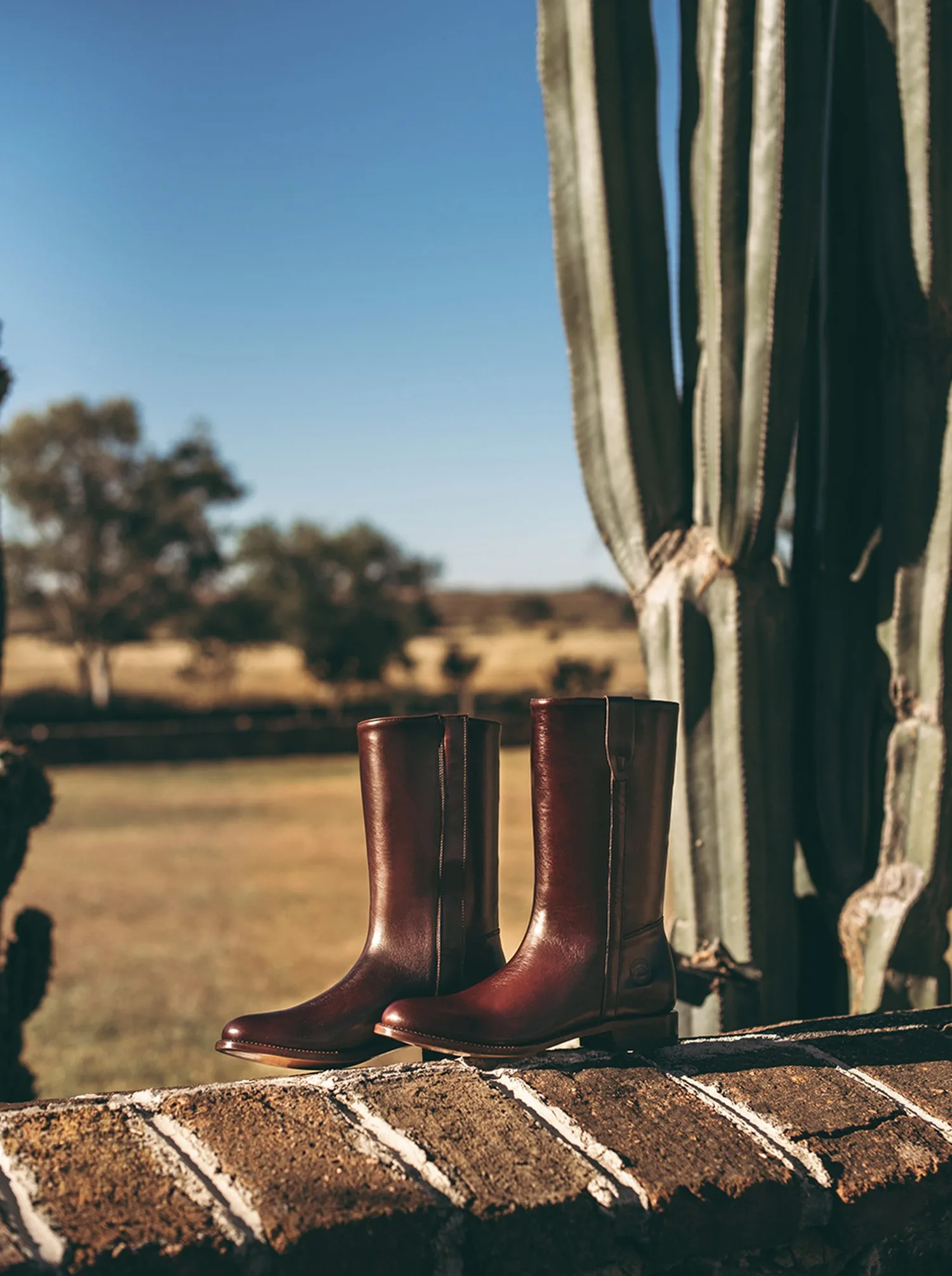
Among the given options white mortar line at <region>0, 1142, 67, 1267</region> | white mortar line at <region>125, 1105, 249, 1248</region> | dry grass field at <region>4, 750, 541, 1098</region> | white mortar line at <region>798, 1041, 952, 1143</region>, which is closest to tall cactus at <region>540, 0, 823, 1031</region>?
white mortar line at <region>798, 1041, 952, 1143</region>

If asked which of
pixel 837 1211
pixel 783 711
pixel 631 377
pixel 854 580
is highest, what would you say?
pixel 631 377

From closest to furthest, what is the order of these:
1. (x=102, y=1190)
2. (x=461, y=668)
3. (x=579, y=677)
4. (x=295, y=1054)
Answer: (x=102, y=1190) → (x=295, y=1054) → (x=579, y=677) → (x=461, y=668)

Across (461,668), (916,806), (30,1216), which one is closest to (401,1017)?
(30,1216)

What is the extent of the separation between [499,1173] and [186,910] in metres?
8.89

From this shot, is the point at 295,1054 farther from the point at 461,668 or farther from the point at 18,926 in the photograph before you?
the point at 461,668

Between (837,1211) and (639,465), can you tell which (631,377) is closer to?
(639,465)

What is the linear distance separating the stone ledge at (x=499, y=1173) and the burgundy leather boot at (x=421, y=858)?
0.41 ft

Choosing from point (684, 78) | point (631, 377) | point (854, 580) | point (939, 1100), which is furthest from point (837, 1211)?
point (684, 78)

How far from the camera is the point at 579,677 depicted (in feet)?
81.5

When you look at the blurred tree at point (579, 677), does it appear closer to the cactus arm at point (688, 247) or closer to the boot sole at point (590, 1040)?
the cactus arm at point (688, 247)

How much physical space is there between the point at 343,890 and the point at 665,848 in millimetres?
9135

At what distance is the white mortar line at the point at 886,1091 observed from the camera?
1432 mm

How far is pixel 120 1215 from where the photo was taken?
1.08m

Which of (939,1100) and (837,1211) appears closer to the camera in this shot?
(837,1211)
